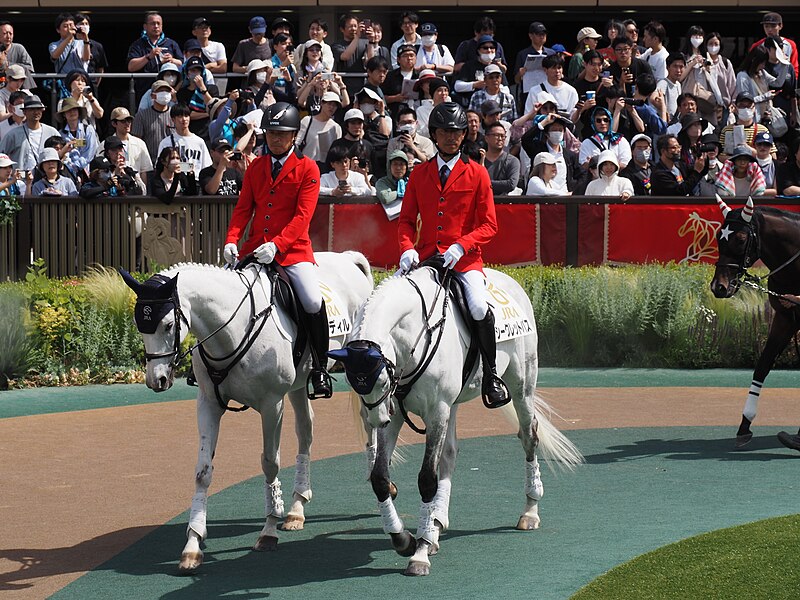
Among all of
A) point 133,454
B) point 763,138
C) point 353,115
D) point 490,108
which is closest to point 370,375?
point 133,454

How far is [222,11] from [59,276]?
9.41 m

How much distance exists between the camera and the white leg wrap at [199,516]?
729 cm

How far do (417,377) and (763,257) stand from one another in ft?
15.5

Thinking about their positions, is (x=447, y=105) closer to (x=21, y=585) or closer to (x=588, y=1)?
(x=21, y=585)

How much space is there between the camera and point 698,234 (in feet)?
54.6

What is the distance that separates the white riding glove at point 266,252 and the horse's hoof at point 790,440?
16.3 ft

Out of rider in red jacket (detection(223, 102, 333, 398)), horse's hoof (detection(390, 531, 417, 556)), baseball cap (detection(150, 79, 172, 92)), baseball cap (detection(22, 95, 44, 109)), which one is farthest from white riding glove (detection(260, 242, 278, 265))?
baseball cap (detection(150, 79, 172, 92))

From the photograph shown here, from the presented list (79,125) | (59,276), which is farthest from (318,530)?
(79,125)

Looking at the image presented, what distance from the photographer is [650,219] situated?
54.7 feet

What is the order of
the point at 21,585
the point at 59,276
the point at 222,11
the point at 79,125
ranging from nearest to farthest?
1. the point at 21,585
2. the point at 59,276
3. the point at 79,125
4. the point at 222,11

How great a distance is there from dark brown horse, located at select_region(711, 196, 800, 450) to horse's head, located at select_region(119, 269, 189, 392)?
5398 millimetres

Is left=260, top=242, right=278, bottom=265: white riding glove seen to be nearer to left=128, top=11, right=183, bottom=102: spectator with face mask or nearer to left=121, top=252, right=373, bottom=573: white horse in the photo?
left=121, top=252, right=373, bottom=573: white horse

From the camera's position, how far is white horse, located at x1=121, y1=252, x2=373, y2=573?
709 cm

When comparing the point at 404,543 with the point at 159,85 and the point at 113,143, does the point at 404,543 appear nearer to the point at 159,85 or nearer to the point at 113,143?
the point at 113,143
